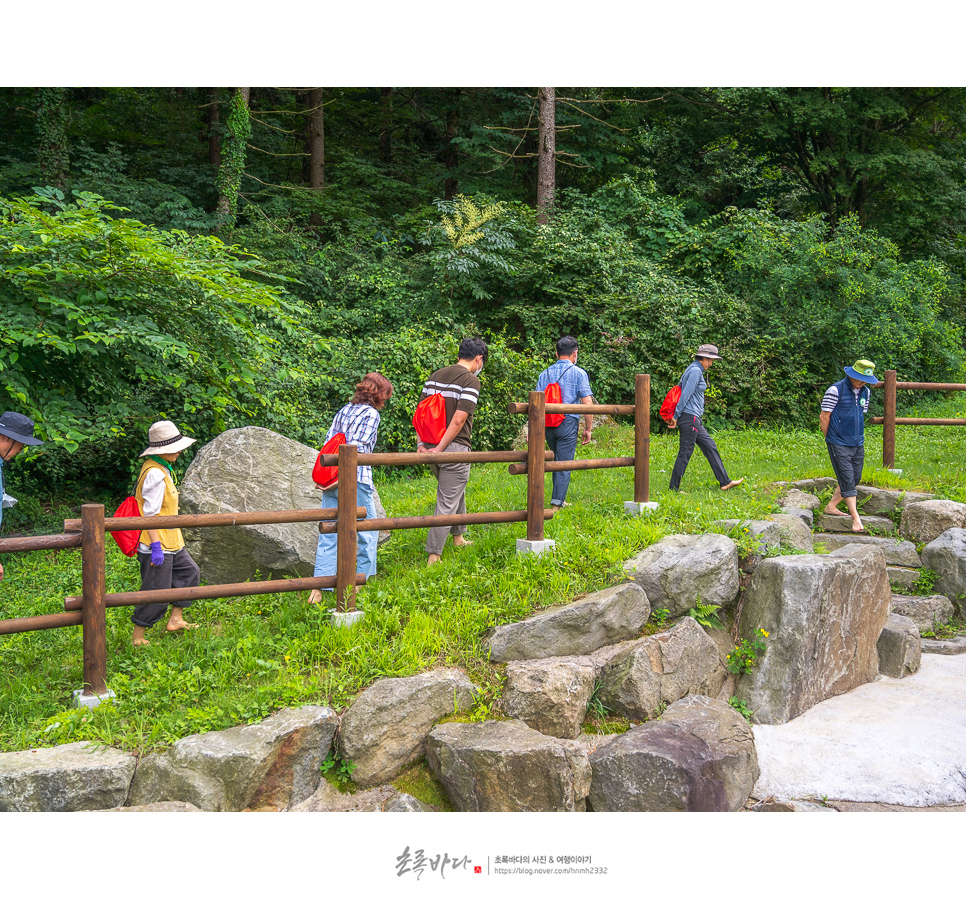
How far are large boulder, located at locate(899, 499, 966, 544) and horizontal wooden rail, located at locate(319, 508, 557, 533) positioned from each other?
4.60 m

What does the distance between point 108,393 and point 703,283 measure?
11.5 metres

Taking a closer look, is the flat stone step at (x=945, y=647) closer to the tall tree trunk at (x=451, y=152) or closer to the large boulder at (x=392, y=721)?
the large boulder at (x=392, y=721)

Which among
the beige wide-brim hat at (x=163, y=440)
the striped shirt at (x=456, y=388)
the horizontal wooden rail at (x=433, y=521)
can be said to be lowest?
the horizontal wooden rail at (x=433, y=521)

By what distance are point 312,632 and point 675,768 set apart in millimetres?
2457

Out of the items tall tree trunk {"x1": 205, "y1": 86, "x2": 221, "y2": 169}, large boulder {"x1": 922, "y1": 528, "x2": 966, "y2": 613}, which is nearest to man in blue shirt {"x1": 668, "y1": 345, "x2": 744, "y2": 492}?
large boulder {"x1": 922, "y1": 528, "x2": 966, "y2": 613}

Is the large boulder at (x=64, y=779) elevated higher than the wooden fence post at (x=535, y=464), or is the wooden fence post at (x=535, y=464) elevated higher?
the wooden fence post at (x=535, y=464)

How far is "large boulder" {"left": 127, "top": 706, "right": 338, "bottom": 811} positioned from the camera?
4.11m

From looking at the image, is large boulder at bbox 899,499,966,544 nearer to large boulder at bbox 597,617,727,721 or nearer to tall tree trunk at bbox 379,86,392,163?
large boulder at bbox 597,617,727,721

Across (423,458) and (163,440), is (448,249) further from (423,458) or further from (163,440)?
(163,440)

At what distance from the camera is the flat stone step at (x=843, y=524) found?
8.36 m

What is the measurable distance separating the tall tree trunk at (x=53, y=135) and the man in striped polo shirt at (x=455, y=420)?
35.7ft

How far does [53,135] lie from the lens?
13.3 meters

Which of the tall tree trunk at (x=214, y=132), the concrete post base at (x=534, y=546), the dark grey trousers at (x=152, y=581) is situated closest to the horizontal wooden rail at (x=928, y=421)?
the concrete post base at (x=534, y=546)

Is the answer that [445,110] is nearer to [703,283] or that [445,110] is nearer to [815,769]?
[703,283]
